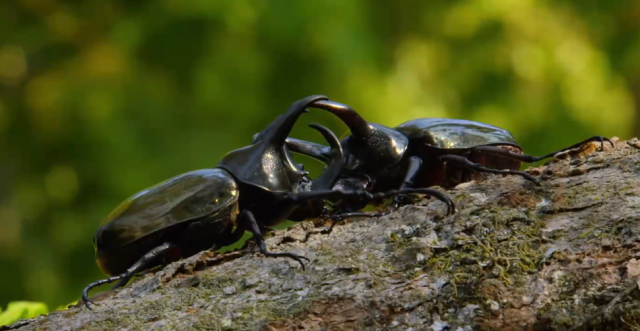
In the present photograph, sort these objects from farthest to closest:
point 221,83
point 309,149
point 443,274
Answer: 1. point 221,83
2. point 309,149
3. point 443,274

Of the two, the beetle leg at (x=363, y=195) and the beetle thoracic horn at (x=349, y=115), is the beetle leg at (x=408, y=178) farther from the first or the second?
the beetle thoracic horn at (x=349, y=115)

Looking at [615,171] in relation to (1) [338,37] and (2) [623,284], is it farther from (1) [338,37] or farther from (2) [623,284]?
(1) [338,37]

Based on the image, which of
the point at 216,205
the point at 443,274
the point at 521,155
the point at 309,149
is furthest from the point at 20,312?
the point at 521,155

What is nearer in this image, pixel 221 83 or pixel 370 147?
pixel 370 147

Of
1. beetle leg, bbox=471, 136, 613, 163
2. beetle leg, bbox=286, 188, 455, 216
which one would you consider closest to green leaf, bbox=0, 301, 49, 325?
beetle leg, bbox=286, 188, 455, 216

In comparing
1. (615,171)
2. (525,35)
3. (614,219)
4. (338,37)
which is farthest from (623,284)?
(525,35)

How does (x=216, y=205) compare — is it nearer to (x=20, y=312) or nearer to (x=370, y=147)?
(x=370, y=147)

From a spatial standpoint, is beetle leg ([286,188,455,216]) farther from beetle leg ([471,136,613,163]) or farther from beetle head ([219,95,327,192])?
beetle leg ([471,136,613,163])
